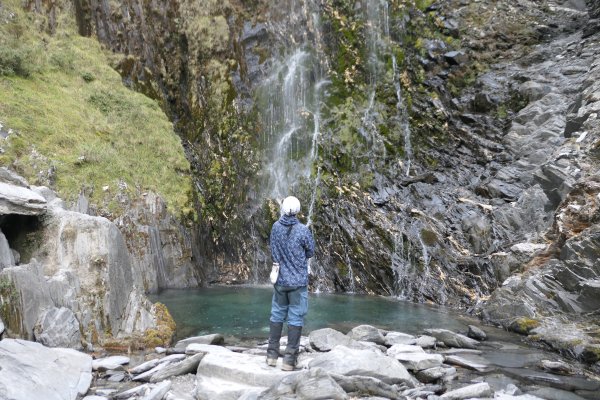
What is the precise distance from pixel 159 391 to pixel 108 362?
7.32 feet

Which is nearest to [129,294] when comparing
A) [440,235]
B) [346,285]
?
[346,285]

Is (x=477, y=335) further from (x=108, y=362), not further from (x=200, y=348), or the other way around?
(x=108, y=362)

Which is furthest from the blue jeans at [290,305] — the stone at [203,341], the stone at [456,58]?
the stone at [456,58]

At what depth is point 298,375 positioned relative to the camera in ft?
19.5

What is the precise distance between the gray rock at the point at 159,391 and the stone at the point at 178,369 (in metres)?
0.49

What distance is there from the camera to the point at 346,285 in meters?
20.5

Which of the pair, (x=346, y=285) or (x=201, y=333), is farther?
(x=346, y=285)

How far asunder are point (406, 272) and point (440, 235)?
2.14 metres

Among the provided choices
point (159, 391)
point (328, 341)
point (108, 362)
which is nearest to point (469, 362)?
point (328, 341)

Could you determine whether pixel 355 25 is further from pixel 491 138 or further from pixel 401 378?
pixel 401 378

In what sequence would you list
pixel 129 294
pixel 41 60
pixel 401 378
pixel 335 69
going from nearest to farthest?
pixel 401 378 → pixel 129 294 → pixel 41 60 → pixel 335 69

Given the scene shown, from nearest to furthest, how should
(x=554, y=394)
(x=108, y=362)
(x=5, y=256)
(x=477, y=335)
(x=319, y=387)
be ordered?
(x=319, y=387) < (x=554, y=394) < (x=108, y=362) < (x=5, y=256) < (x=477, y=335)

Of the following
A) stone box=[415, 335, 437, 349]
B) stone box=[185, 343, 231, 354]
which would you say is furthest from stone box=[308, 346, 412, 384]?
stone box=[415, 335, 437, 349]

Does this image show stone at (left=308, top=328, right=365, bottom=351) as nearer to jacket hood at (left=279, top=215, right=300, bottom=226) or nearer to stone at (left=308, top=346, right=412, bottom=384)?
stone at (left=308, top=346, right=412, bottom=384)
